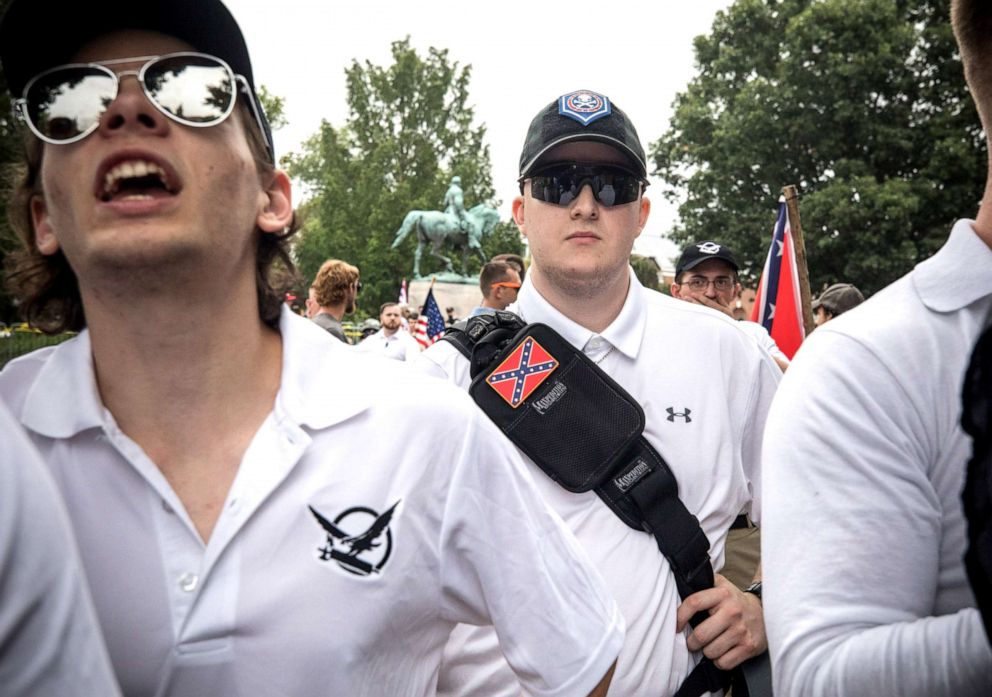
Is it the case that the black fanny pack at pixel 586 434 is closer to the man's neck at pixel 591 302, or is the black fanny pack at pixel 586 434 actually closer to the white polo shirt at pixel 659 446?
the white polo shirt at pixel 659 446

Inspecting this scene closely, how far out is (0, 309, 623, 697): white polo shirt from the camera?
1.57 m

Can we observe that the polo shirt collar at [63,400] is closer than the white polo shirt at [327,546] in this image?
No

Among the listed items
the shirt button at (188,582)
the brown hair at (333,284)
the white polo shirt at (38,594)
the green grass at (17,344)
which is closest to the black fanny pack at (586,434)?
the shirt button at (188,582)

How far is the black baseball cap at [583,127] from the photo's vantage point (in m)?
3.11

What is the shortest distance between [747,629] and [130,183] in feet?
6.25

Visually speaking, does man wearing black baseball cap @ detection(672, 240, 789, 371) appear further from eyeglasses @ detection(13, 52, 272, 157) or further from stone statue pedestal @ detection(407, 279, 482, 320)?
stone statue pedestal @ detection(407, 279, 482, 320)

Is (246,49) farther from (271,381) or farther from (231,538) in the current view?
(231,538)

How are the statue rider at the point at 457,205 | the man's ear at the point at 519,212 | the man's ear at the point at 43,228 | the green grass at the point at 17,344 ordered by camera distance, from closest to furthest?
the man's ear at the point at 43,228 → the man's ear at the point at 519,212 → the green grass at the point at 17,344 → the statue rider at the point at 457,205

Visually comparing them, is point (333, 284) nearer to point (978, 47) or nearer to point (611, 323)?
point (611, 323)

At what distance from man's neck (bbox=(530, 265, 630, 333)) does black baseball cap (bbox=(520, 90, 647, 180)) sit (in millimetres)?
410

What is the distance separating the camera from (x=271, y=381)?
194cm

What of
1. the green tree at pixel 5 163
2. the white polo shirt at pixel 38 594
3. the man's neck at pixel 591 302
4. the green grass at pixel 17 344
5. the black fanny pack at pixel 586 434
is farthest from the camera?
the green grass at pixel 17 344

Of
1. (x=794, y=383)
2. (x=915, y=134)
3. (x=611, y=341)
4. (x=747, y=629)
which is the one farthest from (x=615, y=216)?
(x=915, y=134)

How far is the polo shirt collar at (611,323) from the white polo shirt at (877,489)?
4.31 feet
